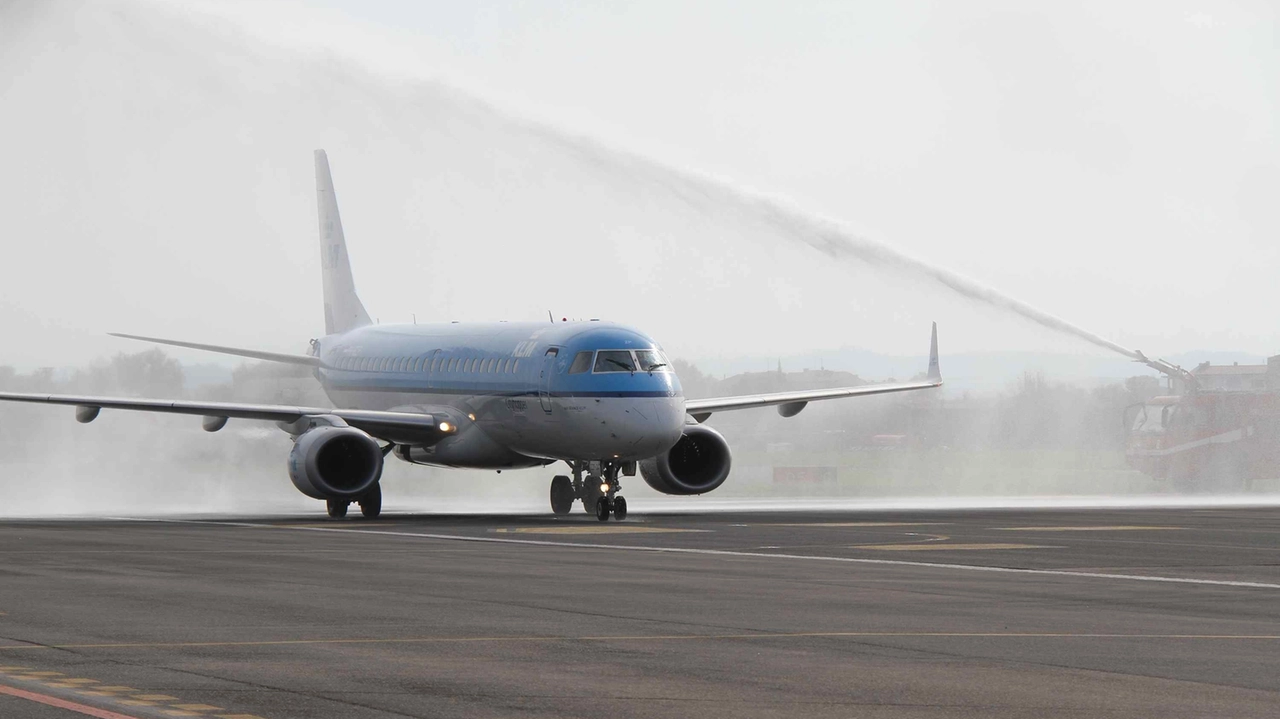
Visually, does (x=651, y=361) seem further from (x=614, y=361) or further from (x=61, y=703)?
(x=61, y=703)

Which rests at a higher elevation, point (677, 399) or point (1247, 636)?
point (677, 399)

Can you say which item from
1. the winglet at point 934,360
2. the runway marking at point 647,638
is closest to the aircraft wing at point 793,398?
the winglet at point 934,360

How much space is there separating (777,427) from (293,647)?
5373cm

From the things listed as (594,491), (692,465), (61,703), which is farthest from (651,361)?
(61,703)

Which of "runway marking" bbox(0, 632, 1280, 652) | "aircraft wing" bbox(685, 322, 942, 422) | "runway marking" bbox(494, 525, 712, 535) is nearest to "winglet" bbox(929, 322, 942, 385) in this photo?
"aircraft wing" bbox(685, 322, 942, 422)

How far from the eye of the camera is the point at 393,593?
888 inches

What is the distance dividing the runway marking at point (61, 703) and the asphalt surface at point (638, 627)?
4 cm

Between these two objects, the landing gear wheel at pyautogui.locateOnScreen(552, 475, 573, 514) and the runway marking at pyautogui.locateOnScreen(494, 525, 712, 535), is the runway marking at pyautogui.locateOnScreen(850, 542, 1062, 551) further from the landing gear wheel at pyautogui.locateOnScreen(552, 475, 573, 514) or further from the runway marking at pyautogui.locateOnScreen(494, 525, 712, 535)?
the landing gear wheel at pyautogui.locateOnScreen(552, 475, 573, 514)

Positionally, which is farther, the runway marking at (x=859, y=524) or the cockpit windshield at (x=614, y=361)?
the cockpit windshield at (x=614, y=361)

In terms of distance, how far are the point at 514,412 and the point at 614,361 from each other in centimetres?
341

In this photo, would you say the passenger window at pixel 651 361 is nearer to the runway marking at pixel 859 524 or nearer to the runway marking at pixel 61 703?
the runway marking at pixel 859 524

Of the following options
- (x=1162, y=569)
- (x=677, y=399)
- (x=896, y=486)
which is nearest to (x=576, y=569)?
(x=1162, y=569)

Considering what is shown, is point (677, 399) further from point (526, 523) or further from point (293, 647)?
point (293, 647)

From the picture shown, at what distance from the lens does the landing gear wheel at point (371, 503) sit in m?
45.4
